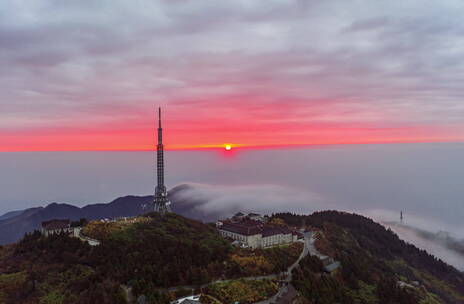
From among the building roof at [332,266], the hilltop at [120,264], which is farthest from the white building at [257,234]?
the building roof at [332,266]

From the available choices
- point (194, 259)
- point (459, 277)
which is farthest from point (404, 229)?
point (194, 259)

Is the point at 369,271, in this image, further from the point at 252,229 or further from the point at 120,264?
the point at 120,264

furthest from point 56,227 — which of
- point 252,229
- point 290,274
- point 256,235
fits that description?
point 290,274

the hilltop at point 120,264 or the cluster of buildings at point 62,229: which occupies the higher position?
the cluster of buildings at point 62,229

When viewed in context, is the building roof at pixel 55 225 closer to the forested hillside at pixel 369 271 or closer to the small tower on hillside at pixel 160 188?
the small tower on hillside at pixel 160 188

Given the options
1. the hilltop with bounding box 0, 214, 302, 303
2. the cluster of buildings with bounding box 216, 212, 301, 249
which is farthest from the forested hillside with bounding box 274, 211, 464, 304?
the cluster of buildings with bounding box 216, 212, 301, 249

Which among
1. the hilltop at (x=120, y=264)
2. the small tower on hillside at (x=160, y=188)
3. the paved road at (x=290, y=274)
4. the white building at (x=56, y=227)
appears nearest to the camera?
the hilltop at (x=120, y=264)

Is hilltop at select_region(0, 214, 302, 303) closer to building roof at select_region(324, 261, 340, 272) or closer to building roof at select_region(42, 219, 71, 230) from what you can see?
building roof at select_region(42, 219, 71, 230)

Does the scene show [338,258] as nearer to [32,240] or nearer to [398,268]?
[398,268]
